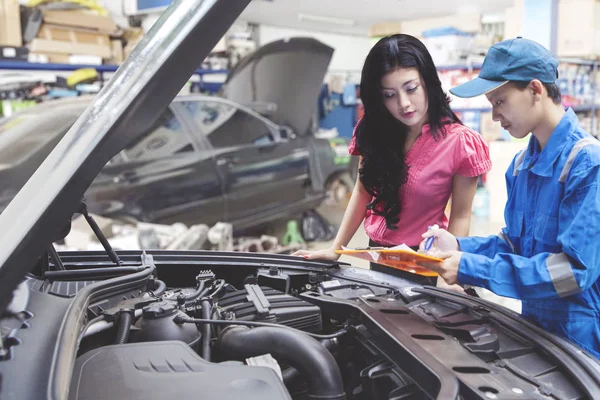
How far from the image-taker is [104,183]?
384cm

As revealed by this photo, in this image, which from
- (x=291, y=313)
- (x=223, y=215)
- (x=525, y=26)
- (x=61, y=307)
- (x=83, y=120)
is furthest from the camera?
(x=525, y=26)

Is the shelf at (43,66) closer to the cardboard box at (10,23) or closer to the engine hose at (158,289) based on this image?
the cardboard box at (10,23)

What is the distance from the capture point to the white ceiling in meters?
8.42

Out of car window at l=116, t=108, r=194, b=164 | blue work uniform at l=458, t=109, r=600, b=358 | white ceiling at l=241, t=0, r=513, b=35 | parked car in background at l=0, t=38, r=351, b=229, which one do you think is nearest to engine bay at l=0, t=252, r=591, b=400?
blue work uniform at l=458, t=109, r=600, b=358

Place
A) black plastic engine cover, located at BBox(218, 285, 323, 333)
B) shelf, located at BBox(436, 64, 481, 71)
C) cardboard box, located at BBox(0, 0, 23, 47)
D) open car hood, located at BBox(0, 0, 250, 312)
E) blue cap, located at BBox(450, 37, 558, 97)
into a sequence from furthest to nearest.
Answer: shelf, located at BBox(436, 64, 481, 71) → cardboard box, located at BBox(0, 0, 23, 47) → black plastic engine cover, located at BBox(218, 285, 323, 333) → blue cap, located at BBox(450, 37, 558, 97) → open car hood, located at BBox(0, 0, 250, 312)

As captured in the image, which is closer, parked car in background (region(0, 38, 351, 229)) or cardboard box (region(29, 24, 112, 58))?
parked car in background (region(0, 38, 351, 229))

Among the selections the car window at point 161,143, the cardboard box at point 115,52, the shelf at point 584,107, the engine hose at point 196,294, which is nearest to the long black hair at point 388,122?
the engine hose at point 196,294

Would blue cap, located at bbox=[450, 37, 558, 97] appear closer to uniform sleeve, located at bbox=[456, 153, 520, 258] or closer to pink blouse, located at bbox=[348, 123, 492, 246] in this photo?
uniform sleeve, located at bbox=[456, 153, 520, 258]

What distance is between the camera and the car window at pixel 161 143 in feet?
13.3

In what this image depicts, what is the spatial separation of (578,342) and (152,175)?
334 cm

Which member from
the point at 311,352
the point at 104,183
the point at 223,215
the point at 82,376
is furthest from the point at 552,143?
the point at 223,215

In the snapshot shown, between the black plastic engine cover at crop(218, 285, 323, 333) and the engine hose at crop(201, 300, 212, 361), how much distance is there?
0.22ft

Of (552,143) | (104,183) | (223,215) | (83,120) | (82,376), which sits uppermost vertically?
(83,120)

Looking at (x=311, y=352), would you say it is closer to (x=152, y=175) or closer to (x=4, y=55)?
(x=152, y=175)
